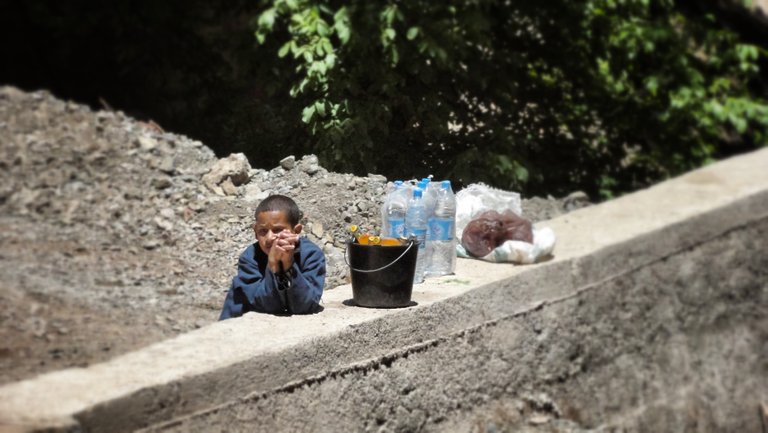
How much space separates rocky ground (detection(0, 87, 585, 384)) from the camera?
4.45 metres

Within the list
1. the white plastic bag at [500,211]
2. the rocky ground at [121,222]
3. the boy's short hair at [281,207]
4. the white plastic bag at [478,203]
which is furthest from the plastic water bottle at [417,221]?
the boy's short hair at [281,207]

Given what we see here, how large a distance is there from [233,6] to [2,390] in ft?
17.4

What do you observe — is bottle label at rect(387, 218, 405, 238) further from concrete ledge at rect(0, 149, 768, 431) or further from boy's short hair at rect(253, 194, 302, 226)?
boy's short hair at rect(253, 194, 302, 226)

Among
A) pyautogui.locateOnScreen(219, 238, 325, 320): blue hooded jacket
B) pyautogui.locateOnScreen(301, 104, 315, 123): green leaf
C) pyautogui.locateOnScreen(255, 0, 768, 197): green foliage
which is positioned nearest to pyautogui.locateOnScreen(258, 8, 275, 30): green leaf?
pyautogui.locateOnScreen(255, 0, 768, 197): green foliage

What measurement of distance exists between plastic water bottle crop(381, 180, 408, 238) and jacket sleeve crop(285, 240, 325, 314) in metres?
0.69

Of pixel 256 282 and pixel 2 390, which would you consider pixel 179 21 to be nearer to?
pixel 256 282

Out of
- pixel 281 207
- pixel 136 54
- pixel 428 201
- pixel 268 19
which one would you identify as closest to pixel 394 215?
pixel 428 201

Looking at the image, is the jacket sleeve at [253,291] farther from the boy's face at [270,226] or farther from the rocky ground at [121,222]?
the rocky ground at [121,222]

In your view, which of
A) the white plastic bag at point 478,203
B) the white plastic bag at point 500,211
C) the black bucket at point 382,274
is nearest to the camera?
the black bucket at point 382,274

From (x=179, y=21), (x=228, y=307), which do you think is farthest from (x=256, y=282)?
(x=179, y=21)

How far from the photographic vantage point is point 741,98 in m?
8.74

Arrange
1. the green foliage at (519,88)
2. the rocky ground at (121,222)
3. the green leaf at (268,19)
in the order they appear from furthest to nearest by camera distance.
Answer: the green leaf at (268,19) → the green foliage at (519,88) → the rocky ground at (121,222)

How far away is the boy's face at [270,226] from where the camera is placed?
3775 mm

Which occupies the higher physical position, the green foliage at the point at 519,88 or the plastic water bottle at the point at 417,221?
the green foliage at the point at 519,88
